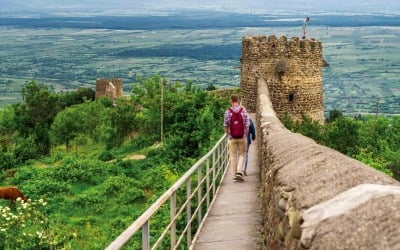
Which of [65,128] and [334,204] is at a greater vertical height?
[334,204]

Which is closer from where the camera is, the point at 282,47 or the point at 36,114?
the point at 282,47

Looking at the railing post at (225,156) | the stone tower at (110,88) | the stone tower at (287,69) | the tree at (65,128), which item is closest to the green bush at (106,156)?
the stone tower at (287,69)

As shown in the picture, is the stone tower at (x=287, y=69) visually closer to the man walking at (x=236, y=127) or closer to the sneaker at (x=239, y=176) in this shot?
the sneaker at (x=239, y=176)

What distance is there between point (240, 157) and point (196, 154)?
10.1 metres

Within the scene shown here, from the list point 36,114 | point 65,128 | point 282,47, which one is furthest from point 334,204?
A: point 36,114

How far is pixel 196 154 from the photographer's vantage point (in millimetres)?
21844

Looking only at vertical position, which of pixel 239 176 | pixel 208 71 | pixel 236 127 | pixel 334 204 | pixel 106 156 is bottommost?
pixel 208 71

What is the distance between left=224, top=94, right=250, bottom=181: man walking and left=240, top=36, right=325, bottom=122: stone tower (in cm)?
1434

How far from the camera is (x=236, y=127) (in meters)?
11.4

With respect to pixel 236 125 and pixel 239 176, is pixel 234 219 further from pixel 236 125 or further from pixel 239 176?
pixel 239 176

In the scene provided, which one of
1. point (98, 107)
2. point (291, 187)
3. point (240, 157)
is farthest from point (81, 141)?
point (291, 187)

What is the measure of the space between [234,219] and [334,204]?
258 inches

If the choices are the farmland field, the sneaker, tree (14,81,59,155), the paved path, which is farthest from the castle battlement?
the farmland field

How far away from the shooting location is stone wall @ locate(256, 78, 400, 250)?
274cm
